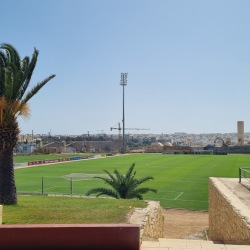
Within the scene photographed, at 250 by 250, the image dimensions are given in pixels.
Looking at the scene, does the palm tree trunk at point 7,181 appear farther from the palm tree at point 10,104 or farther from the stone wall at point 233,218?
the stone wall at point 233,218

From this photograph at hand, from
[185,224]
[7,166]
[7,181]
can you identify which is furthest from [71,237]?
[185,224]

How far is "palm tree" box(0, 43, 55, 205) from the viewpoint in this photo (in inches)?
488

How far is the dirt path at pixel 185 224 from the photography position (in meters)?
14.9

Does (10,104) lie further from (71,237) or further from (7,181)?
(71,237)

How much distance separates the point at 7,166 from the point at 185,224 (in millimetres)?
9348

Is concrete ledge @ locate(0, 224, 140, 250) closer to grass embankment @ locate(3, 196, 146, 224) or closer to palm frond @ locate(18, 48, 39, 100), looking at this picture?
grass embankment @ locate(3, 196, 146, 224)

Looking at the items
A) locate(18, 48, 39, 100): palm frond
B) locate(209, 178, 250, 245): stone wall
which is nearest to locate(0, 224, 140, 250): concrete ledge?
locate(209, 178, 250, 245): stone wall

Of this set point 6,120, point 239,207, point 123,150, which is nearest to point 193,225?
point 239,207

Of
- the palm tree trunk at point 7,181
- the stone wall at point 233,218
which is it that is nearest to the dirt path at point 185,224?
the stone wall at point 233,218

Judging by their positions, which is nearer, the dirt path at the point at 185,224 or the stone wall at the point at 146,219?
the stone wall at the point at 146,219

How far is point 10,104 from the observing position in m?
12.6

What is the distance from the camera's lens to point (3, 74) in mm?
12797

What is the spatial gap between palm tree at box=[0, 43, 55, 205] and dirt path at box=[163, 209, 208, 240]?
24.5 ft

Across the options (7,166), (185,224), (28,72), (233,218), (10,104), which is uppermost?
(28,72)
